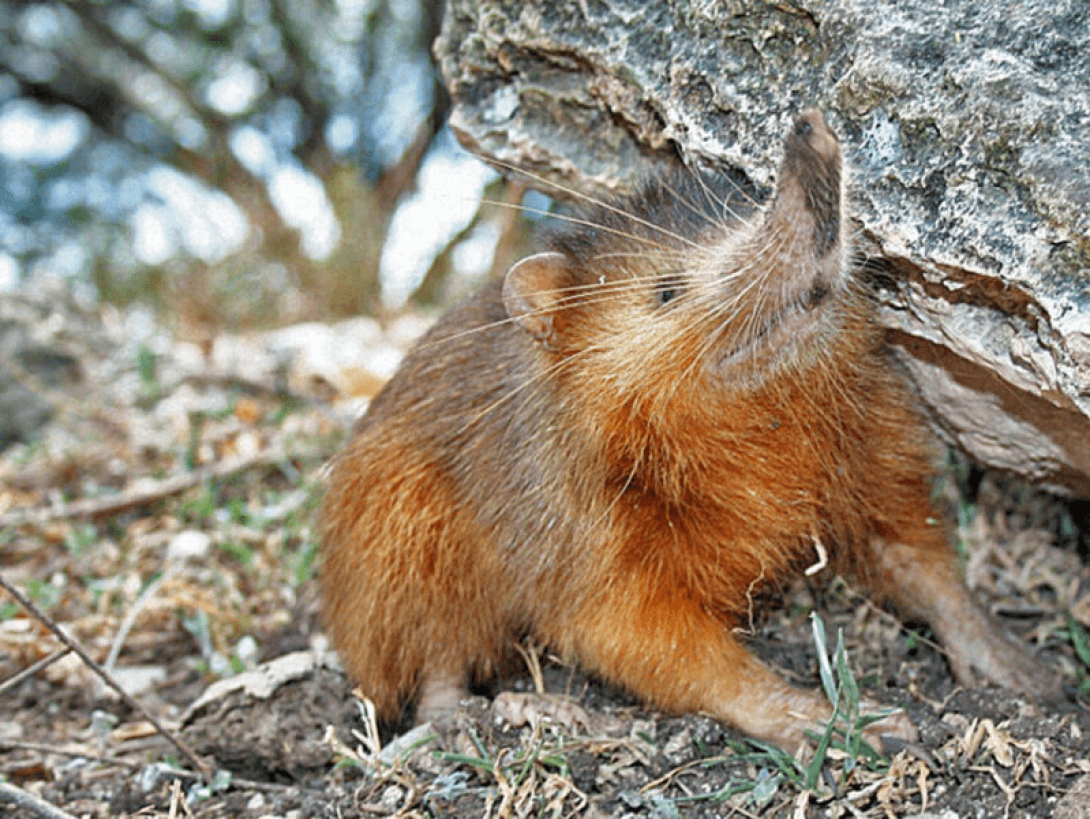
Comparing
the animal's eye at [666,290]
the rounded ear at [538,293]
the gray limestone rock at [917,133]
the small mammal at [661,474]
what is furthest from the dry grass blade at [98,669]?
the gray limestone rock at [917,133]

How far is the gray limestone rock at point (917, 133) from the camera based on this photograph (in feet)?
7.45

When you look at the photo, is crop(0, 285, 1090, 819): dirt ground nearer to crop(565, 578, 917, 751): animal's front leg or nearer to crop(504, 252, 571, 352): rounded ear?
crop(565, 578, 917, 751): animal's front leg

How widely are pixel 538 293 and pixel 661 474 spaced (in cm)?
56

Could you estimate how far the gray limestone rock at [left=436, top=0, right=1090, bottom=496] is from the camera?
2.27 m

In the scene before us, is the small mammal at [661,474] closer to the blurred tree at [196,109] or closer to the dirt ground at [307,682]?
the dirt ground at [307,682]

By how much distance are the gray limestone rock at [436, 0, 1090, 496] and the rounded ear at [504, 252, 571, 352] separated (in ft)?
1.72

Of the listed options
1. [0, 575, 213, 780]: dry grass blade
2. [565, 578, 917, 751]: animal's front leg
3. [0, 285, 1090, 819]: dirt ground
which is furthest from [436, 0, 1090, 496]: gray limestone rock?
[0, 575, 213, 780]: dry grass blade

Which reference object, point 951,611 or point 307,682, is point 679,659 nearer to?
point 951,611

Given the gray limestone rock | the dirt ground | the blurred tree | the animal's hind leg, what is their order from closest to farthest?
the gray limestone rock, the dirt ground, the animal's hind leg, the blurred tree

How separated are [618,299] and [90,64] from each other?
31.1ft

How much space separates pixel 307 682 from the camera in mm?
3494

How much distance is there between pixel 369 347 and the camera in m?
6.18

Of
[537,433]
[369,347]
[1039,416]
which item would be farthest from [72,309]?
[1039,416]

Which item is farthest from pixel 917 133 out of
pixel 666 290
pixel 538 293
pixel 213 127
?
pixel 213 127
